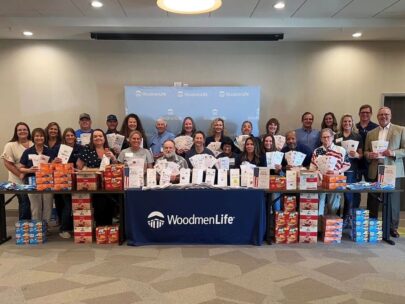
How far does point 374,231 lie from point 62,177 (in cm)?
401

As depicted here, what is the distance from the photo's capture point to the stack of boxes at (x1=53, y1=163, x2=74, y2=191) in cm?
411

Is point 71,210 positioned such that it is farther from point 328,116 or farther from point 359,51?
point 359,51

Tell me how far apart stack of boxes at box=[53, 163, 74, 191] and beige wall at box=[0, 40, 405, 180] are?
6.45 ft

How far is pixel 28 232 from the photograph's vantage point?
4219 mm

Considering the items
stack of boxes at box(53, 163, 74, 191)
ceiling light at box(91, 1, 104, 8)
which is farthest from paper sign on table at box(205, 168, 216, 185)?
ceiling light at box(91, 1, 104, 8)

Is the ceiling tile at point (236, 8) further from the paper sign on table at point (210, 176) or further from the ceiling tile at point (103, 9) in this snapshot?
the paper sign on table at point (210, 176)

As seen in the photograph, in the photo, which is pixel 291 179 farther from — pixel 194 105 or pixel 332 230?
pixel 194 105

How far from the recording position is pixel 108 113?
597cm

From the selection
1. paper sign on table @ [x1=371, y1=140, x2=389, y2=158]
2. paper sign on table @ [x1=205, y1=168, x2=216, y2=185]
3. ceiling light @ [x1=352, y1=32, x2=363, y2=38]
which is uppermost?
ceiling light @ [x1=352, y1=32, x2=363, y2=38]

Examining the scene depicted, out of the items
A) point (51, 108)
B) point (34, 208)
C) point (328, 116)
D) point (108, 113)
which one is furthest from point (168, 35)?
point (34, 208)

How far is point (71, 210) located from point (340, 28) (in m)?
4.82

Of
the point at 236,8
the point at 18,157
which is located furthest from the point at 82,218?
the point at 236,8

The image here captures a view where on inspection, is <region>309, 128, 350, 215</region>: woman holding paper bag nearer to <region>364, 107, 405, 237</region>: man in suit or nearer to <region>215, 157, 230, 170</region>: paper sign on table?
<region>364, 107, 405, 237</region>: man in suit

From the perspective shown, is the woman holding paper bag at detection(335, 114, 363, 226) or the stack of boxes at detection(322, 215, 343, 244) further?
the woman holding paper bag at detection(335, 114, 363, 226)
